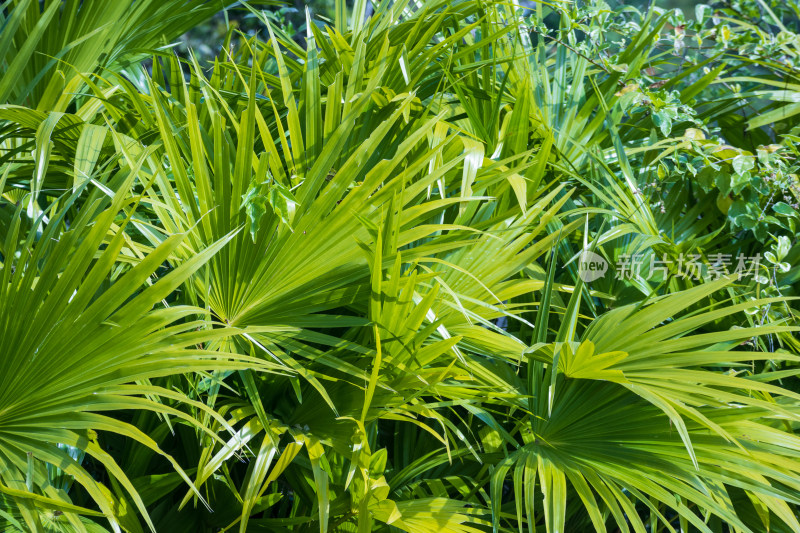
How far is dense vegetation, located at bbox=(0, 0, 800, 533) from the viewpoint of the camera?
925 mm

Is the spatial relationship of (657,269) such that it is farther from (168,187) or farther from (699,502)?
(168,187)

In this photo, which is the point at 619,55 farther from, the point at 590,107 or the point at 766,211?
the point at 766,211

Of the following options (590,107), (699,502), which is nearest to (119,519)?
(699,502)

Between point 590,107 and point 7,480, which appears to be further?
point 590,107

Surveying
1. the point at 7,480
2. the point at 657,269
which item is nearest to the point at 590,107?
the point at 657,269

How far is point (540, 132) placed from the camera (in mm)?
1570

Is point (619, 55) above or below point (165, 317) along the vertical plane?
above

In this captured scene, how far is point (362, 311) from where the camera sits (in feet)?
3.90

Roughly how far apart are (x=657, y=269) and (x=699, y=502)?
63 cm

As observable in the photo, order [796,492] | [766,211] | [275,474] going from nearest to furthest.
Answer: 1. [275,474]
2. [796,492]
3. [766,211]

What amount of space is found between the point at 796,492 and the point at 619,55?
3.85 ft

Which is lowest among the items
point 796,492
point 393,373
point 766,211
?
point 796,492

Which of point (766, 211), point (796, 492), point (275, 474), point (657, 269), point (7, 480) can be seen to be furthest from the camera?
point (766, 211)

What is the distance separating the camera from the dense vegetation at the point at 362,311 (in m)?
0.92
